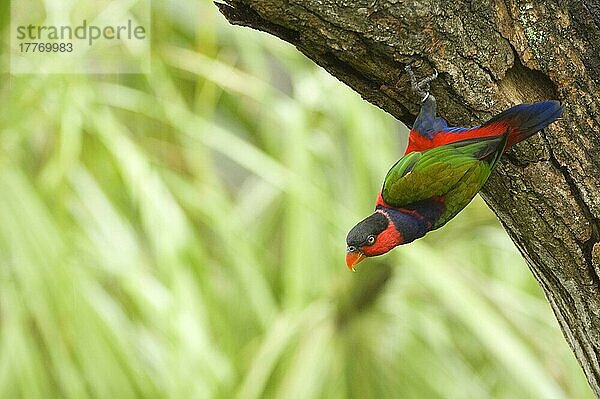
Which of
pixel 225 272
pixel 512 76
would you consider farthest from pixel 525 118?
pixel 225 272

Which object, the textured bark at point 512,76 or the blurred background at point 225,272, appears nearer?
the textured bark at point 512,76

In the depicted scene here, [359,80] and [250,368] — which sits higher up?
[359,80]

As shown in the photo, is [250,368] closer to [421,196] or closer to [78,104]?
[78,104]

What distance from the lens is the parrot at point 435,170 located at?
1.40 feet

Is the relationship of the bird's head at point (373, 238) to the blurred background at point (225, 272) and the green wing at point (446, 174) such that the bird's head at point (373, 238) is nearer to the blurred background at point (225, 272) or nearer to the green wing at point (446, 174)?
the green wing at point (446, 174)

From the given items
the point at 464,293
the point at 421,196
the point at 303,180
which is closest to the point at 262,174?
the point at 303,180

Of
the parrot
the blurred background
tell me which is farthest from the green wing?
the blurred background

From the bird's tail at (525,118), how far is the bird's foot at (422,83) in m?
0.04

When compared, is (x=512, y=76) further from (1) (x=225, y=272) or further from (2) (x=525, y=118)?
(1) (x=225, y=272)

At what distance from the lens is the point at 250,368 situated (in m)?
1.05

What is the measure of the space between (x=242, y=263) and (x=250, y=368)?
15 centimetres

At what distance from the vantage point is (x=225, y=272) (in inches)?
50.8

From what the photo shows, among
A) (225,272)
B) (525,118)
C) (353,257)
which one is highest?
(525,118)

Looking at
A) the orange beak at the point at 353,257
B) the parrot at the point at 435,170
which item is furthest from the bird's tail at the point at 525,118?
the orange beak at the point at 353,257
